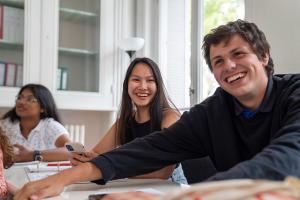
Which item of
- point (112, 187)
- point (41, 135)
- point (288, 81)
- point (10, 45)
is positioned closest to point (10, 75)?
point (10, 45)

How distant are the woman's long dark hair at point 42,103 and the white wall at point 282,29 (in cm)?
156

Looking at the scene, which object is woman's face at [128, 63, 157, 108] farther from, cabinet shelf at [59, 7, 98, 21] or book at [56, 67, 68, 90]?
cabinet shelf at [59, 7, 98, 21]

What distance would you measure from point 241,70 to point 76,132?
2141 millimetres

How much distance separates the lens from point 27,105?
2352 millimetres

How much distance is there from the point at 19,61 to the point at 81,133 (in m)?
0.82

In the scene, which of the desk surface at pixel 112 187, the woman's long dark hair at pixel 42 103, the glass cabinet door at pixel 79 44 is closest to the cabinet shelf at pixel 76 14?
the glass cabinet door at pixel 79 44

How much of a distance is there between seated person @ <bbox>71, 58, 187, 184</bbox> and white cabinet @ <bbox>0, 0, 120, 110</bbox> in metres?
A: 1.06

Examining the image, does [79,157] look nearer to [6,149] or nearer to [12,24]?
[6,149]

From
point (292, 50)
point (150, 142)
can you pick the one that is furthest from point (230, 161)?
point (292, 50)

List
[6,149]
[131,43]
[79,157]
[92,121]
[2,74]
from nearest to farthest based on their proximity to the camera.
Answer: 1. [79,157]
2. [6,149]
3. [2,74]
4. [131,43]
5. [92,121]

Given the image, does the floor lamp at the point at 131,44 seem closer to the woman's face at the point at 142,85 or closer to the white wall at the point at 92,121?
the white wall at the point at 92,121

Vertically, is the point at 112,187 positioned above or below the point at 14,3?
below

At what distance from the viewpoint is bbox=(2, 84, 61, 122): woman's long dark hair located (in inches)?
95.1

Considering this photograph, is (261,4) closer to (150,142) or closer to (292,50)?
(292,50)
